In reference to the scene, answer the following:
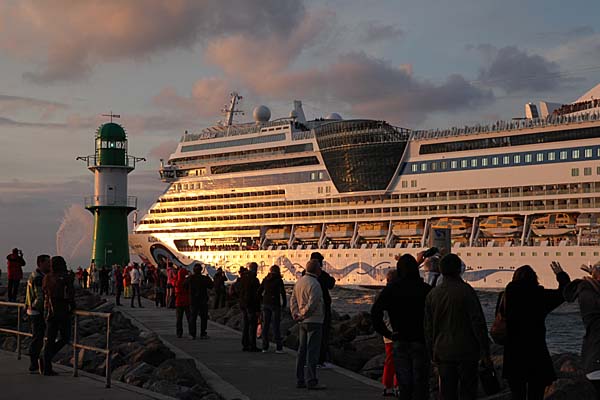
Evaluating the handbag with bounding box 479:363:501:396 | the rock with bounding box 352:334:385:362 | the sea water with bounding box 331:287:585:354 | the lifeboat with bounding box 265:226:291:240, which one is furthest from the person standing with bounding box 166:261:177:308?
the lifeboat with bounding box 265:226:291:240

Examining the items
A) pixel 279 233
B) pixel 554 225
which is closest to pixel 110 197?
pixel 279 233

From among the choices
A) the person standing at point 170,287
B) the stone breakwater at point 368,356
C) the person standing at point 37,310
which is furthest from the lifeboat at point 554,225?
the person standing at point 37,310

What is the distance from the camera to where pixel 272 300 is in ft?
46.6

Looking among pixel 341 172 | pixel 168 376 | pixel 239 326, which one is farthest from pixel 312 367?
pixel 341 172

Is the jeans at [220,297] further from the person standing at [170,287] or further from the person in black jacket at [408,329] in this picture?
the person in black jacket at [408,329]

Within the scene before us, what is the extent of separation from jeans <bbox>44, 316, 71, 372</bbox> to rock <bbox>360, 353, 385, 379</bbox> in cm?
471

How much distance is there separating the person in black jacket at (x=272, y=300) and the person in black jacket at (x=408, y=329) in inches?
232

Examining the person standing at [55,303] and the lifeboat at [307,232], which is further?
the lifeboat at [307,232]

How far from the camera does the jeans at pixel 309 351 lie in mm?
10367

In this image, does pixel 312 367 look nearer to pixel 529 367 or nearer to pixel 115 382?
pixel 115 382

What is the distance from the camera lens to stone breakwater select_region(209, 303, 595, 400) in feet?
29.8

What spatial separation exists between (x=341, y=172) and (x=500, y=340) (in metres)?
52.2

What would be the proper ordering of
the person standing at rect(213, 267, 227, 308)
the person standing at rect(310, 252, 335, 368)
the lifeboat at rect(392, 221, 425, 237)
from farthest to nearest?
the lifeboat at rect(392, 221, 425, 237) → the person standing at rect(213, 267, 227, 308) → the person standing at rect(310, 252, 335, 368)

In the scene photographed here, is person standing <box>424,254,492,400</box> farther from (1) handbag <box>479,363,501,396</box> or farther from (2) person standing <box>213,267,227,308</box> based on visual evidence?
(2) person standing <box>213,267,227,308</box>
